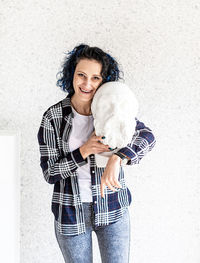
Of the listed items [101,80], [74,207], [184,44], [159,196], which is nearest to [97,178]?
[74,207]

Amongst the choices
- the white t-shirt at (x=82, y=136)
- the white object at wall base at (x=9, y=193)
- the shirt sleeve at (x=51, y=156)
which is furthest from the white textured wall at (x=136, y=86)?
the white t-shirt at (x=82, y=136)

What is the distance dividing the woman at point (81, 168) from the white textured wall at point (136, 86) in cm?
28

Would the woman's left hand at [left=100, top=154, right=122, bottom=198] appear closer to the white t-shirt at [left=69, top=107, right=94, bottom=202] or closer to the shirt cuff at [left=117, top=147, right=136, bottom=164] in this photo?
the shirt cuff at [left=117, top=147, right=136, bottom=164]

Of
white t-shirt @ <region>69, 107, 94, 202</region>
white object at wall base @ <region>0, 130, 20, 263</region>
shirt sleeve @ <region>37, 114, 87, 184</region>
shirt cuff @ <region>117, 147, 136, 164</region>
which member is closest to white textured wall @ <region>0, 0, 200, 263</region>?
white object at wall base @ <region>0, 130, 20, 263</region>

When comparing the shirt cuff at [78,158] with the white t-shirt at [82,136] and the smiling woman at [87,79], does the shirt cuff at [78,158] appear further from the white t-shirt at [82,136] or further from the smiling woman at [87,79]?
the smiling woman at [87,79]

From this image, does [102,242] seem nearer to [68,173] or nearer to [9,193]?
[68,173]

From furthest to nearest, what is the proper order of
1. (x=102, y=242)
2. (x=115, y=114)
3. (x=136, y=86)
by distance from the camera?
(x=136, y=86) → (x=102, y=242) → (x=115, y=114)

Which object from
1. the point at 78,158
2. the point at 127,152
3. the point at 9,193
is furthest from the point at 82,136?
the point at 9,193

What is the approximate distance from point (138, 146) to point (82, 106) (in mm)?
291

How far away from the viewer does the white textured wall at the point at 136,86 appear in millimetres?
1424

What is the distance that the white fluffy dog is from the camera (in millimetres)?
994

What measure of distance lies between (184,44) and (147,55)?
20cm

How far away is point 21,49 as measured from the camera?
1.43 m

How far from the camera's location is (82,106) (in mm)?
1188
